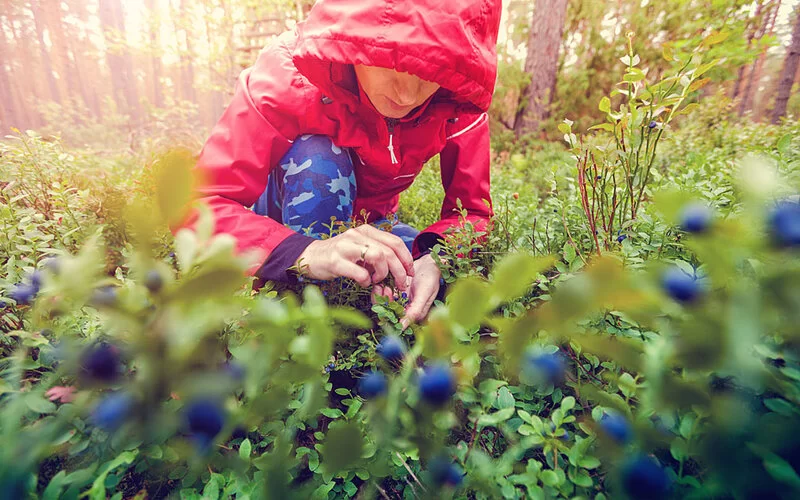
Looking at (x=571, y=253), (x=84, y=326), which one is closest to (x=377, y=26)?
(x=571, y=253)

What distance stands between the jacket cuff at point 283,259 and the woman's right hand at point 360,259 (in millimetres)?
65

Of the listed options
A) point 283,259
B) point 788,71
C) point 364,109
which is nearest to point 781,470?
point 283,259

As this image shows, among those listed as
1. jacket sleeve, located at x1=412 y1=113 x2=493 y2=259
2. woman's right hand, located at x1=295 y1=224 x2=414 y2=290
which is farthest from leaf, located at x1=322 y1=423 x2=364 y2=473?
jacket sleeve, located at x1=412 y1=113 x2=493 y2=259

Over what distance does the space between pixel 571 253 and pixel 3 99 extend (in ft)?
67.8

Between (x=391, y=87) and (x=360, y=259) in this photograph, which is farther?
(x=391, y=87)

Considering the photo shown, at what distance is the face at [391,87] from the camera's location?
1338 millimetres

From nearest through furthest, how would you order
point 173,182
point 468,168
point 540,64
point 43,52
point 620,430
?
1. point 173,182
2. point 620,430
3. point 468,168
4. point 540,64
5. point 43,52

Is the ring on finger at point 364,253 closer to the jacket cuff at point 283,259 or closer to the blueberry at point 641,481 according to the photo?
the jacket cuff at point 283,259

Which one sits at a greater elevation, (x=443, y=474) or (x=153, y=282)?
(x=153, y=282)

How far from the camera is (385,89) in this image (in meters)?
1.37

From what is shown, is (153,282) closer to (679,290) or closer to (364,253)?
(679,290)

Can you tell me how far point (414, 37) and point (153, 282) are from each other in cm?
111

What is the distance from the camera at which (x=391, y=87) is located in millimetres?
1354

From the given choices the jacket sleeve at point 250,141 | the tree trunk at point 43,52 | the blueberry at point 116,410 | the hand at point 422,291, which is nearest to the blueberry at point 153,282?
the blueberry at point 116,410
